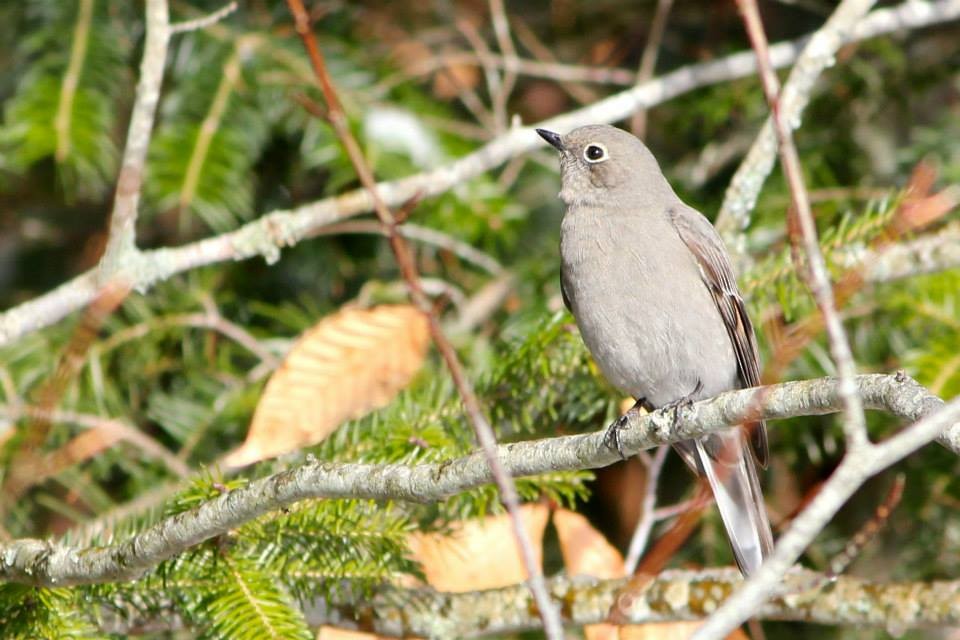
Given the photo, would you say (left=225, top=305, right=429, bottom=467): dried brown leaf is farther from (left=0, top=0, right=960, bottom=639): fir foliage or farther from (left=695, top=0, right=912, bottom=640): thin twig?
(left=695, top=0, right=912, bottom=640): thin twig

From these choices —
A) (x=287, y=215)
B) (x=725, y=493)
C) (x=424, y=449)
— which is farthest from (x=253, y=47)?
(x=725, y=493)

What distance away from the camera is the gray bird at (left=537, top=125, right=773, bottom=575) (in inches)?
141

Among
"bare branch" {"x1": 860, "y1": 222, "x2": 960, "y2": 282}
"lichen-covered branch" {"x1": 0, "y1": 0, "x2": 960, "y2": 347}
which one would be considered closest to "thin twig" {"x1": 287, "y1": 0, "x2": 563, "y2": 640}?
"lichen-covered branch" {"x1": 0, "y1": 0, "x2": 960, "y2": 347}

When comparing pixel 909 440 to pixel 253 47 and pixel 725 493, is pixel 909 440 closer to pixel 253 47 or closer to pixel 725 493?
pixel 725 493

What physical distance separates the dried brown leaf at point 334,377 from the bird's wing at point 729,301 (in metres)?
0.98

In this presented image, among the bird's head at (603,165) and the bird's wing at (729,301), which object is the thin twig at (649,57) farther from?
the bird's wing at (729,301)

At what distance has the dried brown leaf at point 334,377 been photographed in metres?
3.24

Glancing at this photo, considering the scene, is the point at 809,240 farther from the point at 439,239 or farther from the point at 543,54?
the point at 543,54

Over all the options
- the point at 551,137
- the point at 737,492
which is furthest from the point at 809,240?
the point at 551,137

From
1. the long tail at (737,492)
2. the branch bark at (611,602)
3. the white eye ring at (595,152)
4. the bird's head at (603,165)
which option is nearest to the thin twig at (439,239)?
the bird's head at (603,165)

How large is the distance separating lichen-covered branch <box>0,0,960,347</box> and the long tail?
132cm

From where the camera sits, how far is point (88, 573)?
249 cm

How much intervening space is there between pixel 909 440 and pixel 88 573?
178 cm

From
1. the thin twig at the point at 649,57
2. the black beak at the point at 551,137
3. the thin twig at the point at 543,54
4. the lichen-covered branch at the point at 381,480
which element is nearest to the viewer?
the lichen-covered branch at the point at 381,480
